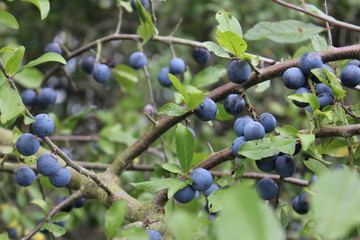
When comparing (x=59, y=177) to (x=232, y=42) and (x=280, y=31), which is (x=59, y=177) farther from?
(x=280, y=31)

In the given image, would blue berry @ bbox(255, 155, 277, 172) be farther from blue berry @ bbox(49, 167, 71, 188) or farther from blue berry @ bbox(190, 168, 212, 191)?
blue berry @ bbox(49, 167, 71, 188)

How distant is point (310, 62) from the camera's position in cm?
103

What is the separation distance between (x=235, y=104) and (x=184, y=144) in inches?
6.5

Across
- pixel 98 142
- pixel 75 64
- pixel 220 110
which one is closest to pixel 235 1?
pixel 75 64

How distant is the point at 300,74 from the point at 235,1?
2206mm

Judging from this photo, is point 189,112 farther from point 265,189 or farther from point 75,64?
point 75,64

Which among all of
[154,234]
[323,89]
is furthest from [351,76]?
[154,234]

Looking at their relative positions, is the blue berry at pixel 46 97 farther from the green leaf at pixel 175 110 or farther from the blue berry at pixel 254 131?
the blue berry at pixel 254 131

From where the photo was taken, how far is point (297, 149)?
102cm

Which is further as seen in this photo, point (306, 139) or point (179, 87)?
point (179, 87)

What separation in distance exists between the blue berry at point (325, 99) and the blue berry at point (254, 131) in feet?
0.49

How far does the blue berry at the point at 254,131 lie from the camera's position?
98cm

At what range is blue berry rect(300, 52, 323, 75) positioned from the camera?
1028mm

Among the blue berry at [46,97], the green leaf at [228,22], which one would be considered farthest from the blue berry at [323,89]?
the blue berry at [46,97]
